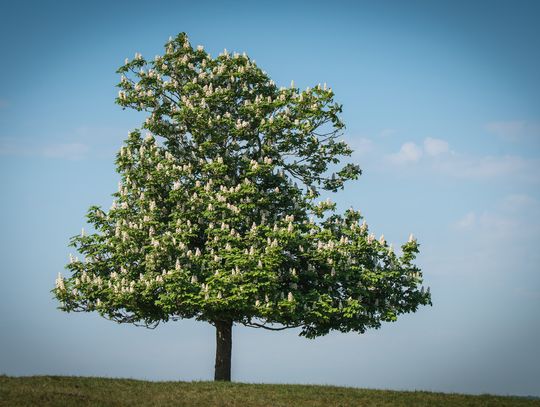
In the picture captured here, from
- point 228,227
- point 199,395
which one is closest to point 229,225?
point 228,227

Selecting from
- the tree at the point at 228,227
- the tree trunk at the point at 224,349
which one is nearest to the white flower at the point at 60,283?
the tree at the point at 228,227

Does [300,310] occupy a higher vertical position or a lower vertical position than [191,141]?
lower

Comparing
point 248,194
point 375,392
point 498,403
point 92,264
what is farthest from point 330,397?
point 92,264

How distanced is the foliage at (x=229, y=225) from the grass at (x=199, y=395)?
2.91 m

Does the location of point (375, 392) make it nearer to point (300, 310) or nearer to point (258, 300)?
point (300, 310)

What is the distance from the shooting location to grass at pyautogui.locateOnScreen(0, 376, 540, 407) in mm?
23469

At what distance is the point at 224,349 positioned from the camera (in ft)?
97.5

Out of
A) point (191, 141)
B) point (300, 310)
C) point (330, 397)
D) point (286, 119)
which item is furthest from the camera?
point (191, 141)

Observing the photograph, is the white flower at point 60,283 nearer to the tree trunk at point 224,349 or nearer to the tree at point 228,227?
the tree at point 228,227

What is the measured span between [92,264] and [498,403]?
17327 mm

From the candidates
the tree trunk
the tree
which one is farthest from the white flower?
the tree trunk

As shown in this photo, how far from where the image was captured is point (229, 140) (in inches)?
1200

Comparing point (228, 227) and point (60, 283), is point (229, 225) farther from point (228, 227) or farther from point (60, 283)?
point (60, 283)

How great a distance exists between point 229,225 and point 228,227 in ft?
2.52
